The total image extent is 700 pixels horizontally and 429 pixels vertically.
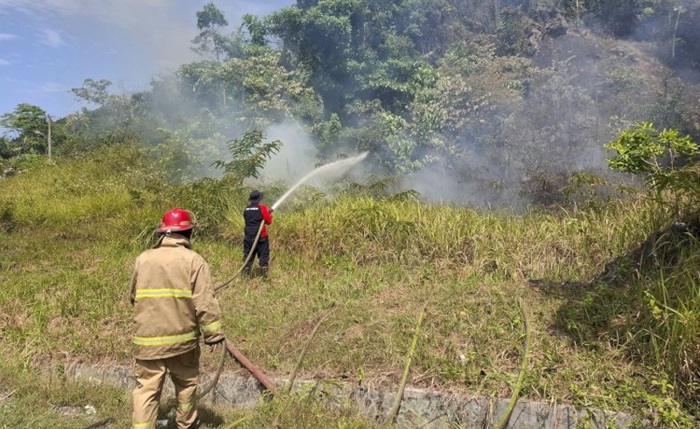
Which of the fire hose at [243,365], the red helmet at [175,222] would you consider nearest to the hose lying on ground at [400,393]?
the fire hose at [243,365]

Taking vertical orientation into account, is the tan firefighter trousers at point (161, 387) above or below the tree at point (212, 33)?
below

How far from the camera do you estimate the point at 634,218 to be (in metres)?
5.56

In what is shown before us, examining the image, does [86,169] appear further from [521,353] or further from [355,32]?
[521,353]

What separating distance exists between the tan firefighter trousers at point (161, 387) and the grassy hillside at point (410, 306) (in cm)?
41

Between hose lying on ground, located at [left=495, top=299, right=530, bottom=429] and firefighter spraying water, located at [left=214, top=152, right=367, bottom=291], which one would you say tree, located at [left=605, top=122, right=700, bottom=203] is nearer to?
hose lying on ground, located at [left=495, top=299, right=530, bottom=429]

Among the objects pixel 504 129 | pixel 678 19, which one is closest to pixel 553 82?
pixel 504 129

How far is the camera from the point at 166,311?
3.27 meters

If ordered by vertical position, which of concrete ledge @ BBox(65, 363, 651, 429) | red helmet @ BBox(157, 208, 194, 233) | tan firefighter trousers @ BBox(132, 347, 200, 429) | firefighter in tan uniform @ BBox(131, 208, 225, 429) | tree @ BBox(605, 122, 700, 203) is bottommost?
concrete ledge @ BBox(65, 363, 651, 429)

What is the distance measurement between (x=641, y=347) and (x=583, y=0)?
34.0m

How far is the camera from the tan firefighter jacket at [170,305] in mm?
3258

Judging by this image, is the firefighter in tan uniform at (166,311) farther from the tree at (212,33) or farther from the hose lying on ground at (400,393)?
the tree at (212,33)

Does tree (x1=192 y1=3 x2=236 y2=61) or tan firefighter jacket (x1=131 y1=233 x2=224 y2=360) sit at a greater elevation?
tree (x1=192 y1=3 x2=236 y2=61)

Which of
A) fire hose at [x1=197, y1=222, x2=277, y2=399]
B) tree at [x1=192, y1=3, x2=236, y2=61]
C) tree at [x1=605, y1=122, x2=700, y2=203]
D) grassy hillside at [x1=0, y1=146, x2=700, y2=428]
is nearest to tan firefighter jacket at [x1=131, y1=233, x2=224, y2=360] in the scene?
fire hose at [x1=197, y1=222, x2=277, y2=399]

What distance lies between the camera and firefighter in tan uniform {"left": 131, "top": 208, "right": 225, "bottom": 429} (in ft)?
10.7
